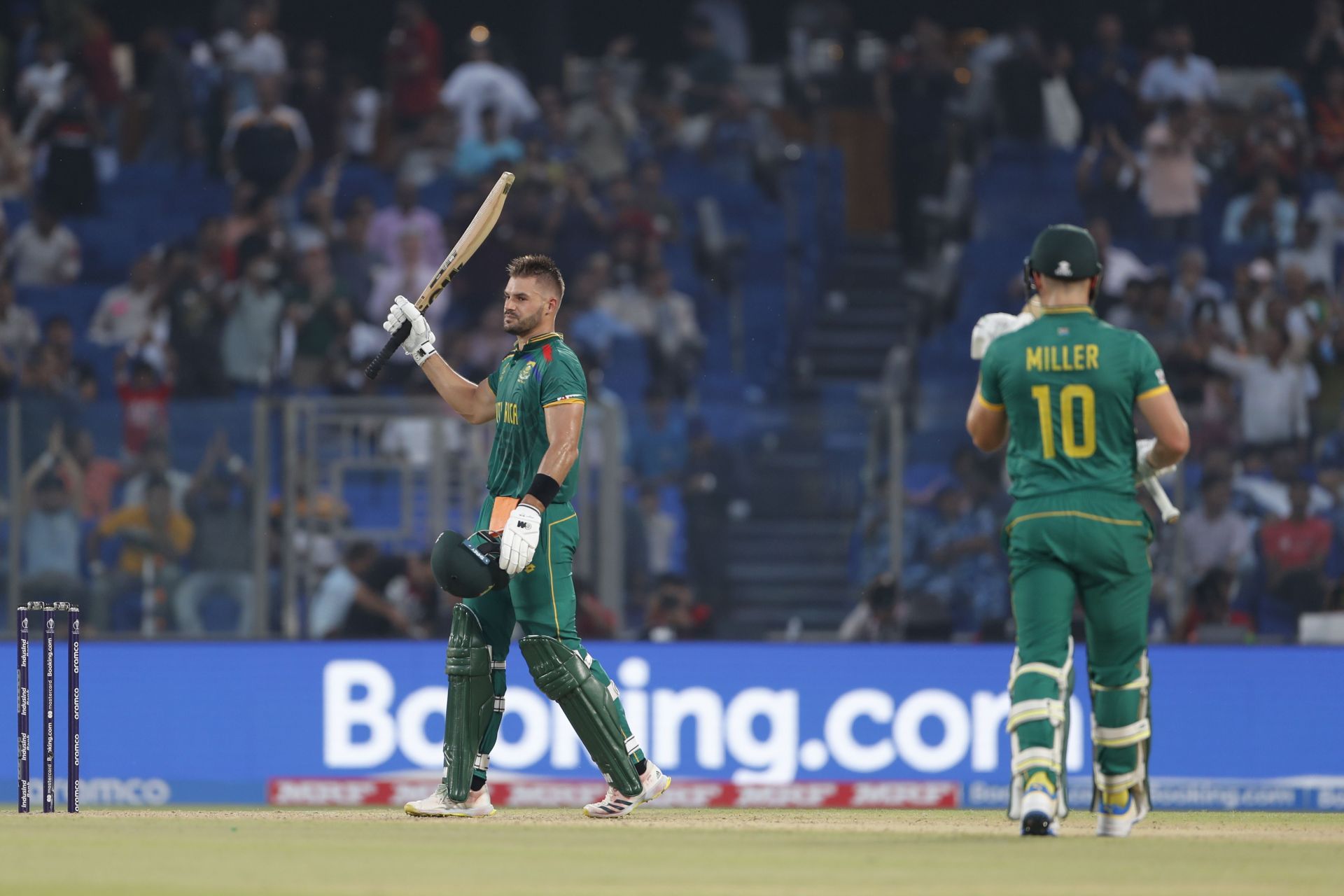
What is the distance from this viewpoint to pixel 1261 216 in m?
18.5

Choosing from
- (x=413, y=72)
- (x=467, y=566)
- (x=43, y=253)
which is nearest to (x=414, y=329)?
(x=467, y=566)

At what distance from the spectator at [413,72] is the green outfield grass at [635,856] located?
12.0 meters

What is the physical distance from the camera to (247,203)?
1792 cm

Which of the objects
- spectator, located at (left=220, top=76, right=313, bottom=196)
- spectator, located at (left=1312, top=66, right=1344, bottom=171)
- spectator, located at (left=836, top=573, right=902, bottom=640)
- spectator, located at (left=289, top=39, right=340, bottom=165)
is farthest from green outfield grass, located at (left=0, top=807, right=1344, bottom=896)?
spectator, located at (left=1312, top=66, right=1344, bottom=171)

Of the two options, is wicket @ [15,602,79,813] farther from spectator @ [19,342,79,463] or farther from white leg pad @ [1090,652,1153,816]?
spectator @ [19,342,79,463]

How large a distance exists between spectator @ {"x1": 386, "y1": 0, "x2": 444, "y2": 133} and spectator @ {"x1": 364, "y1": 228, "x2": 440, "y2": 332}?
2.28m

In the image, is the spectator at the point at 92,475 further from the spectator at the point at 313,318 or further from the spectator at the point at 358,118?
the spectator at the point at 358,118

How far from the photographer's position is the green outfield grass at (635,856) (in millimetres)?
5516

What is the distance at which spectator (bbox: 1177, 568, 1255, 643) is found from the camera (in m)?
13.1

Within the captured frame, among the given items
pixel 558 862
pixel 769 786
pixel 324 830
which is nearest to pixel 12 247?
pixel 769 786

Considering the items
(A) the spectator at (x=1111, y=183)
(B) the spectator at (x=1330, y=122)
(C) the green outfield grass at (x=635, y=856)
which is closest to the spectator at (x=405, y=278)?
(A) the spectator at (x=1111, y=183)

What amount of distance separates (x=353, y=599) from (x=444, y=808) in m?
5.87

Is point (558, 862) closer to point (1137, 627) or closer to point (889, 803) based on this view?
point (1137, 627)

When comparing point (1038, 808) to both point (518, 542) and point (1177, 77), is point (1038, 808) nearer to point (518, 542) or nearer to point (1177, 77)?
point (518, 542)
